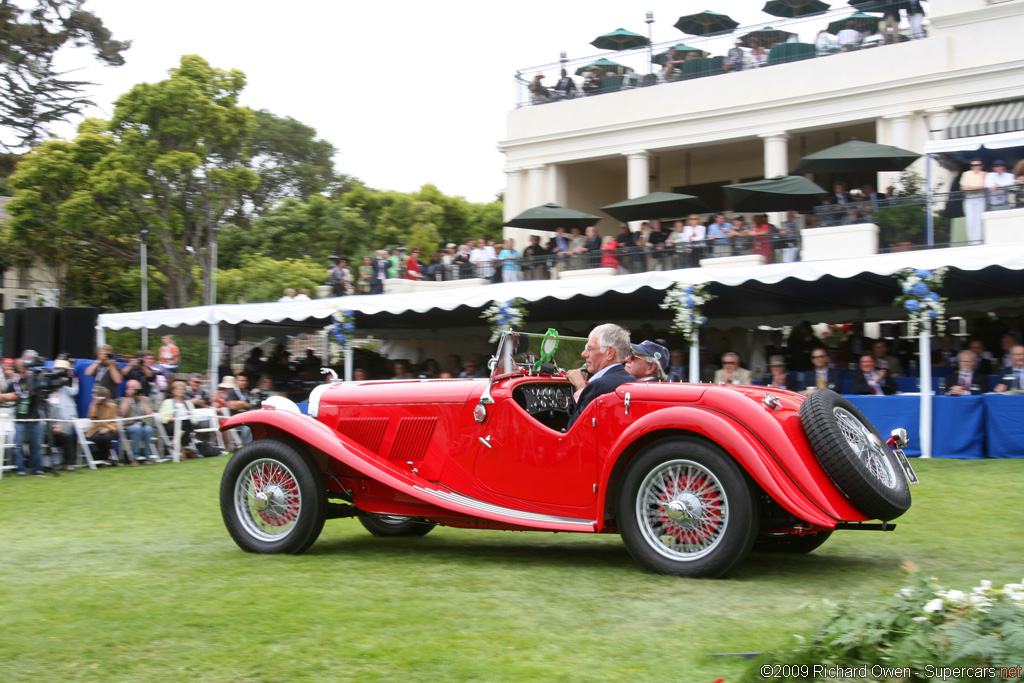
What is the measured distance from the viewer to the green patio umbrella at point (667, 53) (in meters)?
25.8

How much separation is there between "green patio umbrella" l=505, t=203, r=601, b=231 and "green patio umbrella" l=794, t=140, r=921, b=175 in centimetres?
499

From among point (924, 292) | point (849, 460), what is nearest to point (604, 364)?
point (849, 460)

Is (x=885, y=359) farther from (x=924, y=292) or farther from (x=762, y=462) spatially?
(x=762, y=462)

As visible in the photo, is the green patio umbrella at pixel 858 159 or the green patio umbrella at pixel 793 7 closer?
the green patio umbrella at pixel 858 159

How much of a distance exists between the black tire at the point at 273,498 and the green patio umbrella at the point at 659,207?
13.4 meters

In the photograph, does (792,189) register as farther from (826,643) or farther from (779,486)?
(826,643)

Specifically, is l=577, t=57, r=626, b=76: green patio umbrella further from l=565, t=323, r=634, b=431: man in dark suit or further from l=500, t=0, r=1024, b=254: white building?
l=565, t=323, r=634, b=431: man in dark suit

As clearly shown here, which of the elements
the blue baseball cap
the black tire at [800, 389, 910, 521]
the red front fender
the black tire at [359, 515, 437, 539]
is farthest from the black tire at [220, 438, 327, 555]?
the black tire at [800, 389, 910, 521]

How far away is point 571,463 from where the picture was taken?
19.3ft

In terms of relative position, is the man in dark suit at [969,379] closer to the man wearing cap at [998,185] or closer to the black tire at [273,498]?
the man wearing cap at [998,185]

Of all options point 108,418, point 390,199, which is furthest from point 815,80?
point 390,199

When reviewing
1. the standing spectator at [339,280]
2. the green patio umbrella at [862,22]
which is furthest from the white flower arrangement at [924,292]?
the green patio umbrella at [862,22]

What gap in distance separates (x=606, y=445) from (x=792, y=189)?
11579 mm

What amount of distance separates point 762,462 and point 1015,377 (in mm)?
8320
